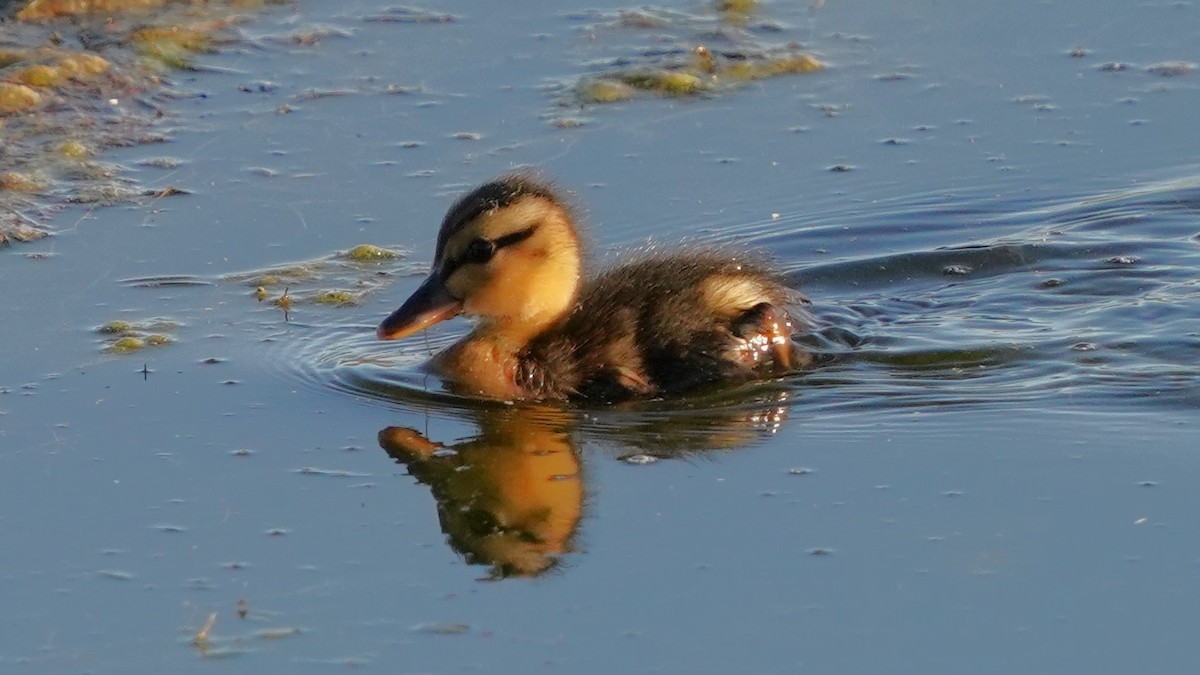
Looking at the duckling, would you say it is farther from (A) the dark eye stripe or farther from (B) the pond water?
(B) the pond water

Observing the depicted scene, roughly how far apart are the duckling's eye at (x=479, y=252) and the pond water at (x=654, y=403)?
482 mm

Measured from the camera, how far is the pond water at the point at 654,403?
5184 mm

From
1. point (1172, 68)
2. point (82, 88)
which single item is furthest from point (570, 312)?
point (1172, 68)

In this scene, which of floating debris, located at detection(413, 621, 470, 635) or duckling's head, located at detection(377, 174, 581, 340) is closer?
floating debris, located at detection(413, 621, 470, 635)

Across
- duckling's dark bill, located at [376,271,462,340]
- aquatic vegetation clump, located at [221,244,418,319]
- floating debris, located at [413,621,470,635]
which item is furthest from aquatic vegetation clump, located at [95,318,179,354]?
floating debris, located at [413,621,470,635]

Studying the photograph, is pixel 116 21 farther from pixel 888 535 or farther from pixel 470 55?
pixel 888 535

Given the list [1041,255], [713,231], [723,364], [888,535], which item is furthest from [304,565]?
[1041,255]

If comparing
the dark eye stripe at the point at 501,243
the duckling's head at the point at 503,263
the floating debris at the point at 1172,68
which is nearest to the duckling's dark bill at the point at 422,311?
the duckling's head at the point at 503,263

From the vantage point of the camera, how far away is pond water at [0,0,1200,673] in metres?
5.18

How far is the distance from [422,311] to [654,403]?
3.13 feet

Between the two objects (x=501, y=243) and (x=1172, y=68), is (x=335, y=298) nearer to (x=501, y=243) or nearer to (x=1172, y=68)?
(x=501, y=243)

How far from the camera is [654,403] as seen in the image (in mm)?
7094

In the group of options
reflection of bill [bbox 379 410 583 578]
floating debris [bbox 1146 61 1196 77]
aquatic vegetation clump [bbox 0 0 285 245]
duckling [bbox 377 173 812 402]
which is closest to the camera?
reflection of bill [bbox 379 410 583 578]

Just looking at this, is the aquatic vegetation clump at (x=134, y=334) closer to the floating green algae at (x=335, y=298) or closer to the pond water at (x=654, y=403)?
the pond water at (x=654, y=403)
